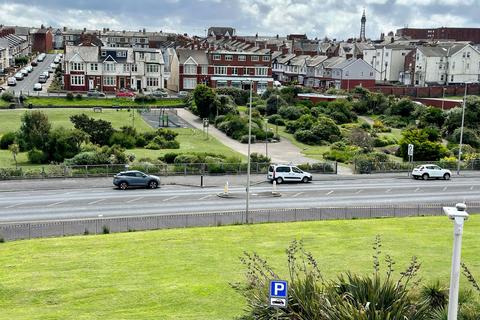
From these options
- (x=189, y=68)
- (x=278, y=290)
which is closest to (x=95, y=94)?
(x=189, y=68)

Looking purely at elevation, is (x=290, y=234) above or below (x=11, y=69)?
below

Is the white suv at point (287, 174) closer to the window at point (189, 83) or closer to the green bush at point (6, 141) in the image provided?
the green bush at point (6, 141)

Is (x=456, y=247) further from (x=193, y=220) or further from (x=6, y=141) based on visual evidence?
(x=6, y=141)

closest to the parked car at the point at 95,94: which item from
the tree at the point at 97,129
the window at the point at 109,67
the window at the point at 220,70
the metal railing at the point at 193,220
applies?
the window at the point at 109,67

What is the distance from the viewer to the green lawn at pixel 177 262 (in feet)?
56.5

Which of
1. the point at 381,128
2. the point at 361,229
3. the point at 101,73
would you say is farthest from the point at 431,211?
the point at 101,73

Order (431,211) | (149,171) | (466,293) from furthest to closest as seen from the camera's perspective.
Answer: (149,171) < (431,211) < (466,293)

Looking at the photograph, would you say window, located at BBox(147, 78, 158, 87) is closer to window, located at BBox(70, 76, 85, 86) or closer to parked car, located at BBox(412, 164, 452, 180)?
window, located at BBox(70, 76, 85, 86)

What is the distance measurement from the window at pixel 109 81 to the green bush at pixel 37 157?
51255 millimetres

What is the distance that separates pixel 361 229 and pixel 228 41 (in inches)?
5286

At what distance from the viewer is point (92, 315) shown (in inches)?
645

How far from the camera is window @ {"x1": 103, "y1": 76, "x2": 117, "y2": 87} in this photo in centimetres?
10094

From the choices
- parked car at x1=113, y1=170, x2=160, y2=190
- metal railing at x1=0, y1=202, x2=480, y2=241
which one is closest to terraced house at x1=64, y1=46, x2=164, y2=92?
parked car at x1=113, y1=170, x2=160, y2=190

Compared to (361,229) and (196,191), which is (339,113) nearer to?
(196,191)
